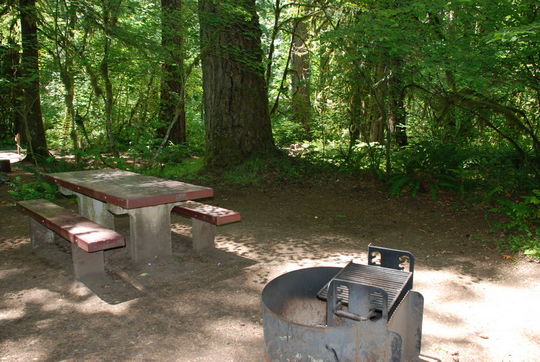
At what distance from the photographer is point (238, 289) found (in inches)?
161

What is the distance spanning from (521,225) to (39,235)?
6009mm

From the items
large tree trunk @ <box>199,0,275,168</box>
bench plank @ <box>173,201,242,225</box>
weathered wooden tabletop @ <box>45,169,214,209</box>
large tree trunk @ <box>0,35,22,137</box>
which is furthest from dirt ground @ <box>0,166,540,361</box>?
large tree trunk @ <box>0,35,22,137</box>

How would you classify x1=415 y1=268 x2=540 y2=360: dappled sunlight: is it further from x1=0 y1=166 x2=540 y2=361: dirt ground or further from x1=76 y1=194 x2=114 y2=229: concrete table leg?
x1=76 y1=194 x2=114 y2=229: concrete table leg

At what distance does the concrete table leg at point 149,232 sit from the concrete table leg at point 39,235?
1365mm

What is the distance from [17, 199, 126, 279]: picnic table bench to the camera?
3.67 metres

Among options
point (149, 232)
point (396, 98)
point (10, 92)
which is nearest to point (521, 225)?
point (396, 98)

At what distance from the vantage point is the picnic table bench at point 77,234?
3.67 metres

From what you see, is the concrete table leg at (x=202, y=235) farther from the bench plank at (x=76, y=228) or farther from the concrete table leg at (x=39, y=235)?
the concrete table leg at (x=39, y=235)

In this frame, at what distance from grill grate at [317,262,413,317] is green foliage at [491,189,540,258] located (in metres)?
3.03

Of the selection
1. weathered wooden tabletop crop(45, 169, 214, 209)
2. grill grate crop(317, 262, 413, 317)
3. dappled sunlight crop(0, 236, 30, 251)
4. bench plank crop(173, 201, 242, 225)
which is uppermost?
weathered wooden tabletop crop(45, 169, 214, 209)

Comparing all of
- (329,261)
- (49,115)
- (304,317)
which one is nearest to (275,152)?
(329,261)

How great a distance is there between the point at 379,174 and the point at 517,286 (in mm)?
4166

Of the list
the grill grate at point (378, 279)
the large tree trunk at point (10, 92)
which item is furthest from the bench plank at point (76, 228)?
the large tree trunk at point (10, 92)

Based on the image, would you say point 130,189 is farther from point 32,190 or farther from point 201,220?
point 32,190
